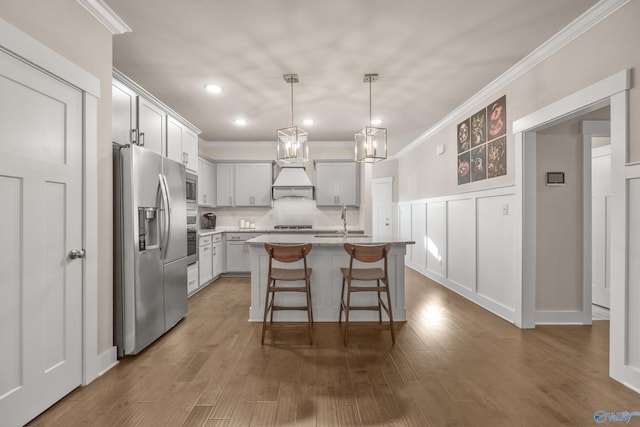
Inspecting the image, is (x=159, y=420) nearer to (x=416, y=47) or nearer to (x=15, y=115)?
(x=15, y=115)

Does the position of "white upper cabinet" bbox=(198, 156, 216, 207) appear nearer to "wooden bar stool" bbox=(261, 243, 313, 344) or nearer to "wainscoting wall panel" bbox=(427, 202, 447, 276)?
"wooden bar stool" bbox=(261, 243, 313, 344)

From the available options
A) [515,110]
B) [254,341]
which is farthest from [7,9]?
[515,110]

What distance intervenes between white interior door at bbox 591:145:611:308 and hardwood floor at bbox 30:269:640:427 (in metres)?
1.04

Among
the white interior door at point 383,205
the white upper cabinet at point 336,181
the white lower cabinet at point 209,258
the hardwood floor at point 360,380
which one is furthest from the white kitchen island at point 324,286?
the white interior door at point 383,205

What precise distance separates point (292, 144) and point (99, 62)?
1.85m

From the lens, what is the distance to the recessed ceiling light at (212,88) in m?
3.90

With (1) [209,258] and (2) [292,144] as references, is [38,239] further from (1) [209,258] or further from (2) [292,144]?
(1) [209,258]

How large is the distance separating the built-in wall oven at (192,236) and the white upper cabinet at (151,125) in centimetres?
84

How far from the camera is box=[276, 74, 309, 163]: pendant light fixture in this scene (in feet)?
11.8

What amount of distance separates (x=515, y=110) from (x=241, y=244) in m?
4.81

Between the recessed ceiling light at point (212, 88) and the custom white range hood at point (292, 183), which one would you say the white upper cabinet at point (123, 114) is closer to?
the recessed ceiling light at point (212, 88)

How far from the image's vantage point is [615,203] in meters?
2.30

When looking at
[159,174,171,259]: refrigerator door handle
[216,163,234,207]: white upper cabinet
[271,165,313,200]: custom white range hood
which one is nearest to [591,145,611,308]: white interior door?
[271,165,313,200]: custom white range hood

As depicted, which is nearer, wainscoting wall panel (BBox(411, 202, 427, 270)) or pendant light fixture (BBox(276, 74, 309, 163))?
pendant light fixture (BBox(276, 74, 309, 163))
